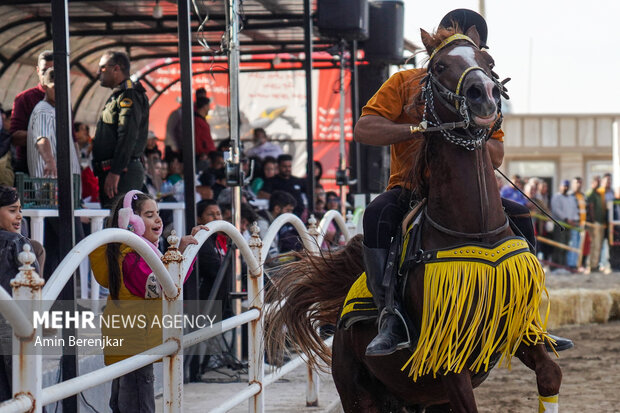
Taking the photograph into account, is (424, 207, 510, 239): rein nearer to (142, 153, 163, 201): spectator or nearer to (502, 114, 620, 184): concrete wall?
(142, 153, 163, 201): spectator

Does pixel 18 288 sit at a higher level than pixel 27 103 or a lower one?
lower

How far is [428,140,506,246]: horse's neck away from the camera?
14.9ft

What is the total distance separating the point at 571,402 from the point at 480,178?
4.39 metres

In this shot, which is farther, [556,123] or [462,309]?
[556,123]

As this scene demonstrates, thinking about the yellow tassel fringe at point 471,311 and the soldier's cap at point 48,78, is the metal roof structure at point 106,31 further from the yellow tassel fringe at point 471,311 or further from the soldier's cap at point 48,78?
the yellow tassel fringe at point 471,311

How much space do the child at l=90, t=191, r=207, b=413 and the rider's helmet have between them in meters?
1.61

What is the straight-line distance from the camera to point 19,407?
3.00 m

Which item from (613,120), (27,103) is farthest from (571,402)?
(613,120)

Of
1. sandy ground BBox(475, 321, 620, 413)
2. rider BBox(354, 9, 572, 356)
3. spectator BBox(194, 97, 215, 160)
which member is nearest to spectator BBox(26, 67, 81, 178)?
rider BBox(354, 9, 572, 356)

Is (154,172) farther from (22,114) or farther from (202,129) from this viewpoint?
(22,114)

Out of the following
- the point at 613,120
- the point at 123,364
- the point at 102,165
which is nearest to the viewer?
the point at 123,364

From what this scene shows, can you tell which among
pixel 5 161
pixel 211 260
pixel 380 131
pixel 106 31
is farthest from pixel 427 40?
pixel 106 31

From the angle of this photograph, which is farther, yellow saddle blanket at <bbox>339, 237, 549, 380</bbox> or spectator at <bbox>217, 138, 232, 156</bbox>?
spectator at <bbox>217, 138, 232, 156</bbox>

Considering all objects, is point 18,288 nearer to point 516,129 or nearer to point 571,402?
point 571,402
